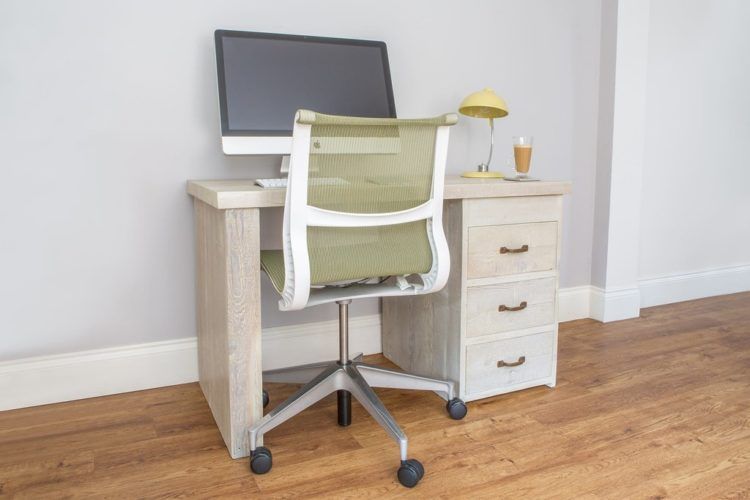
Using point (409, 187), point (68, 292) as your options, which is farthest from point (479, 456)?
point (68, 292)

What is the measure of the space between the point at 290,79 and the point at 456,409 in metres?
1.19

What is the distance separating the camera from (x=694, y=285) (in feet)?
11.5

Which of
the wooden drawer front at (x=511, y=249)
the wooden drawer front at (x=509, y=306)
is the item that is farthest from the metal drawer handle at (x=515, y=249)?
the wooden drawer front at (x=509, y=306)

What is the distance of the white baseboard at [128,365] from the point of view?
6.84 feet

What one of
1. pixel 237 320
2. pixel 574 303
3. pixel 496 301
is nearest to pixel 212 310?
pixel 237 320

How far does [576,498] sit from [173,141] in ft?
5.40

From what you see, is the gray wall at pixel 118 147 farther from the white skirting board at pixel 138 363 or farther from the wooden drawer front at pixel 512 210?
the wooden drawer front at pixel 512 210

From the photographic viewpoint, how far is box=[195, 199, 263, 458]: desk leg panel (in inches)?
67.4

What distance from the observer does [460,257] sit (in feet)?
6.75

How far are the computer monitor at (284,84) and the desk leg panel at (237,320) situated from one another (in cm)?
33

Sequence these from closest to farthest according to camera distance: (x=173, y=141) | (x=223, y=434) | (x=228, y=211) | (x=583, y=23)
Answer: (x=228, y=211) < (x=223, y=434) < (x=173, y=141) < (x=583, y=23)

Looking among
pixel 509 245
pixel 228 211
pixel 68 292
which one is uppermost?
pixel 228 211

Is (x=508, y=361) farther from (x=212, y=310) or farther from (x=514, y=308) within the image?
(x=212, y=310)

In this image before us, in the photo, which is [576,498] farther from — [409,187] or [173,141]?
[173,141]
